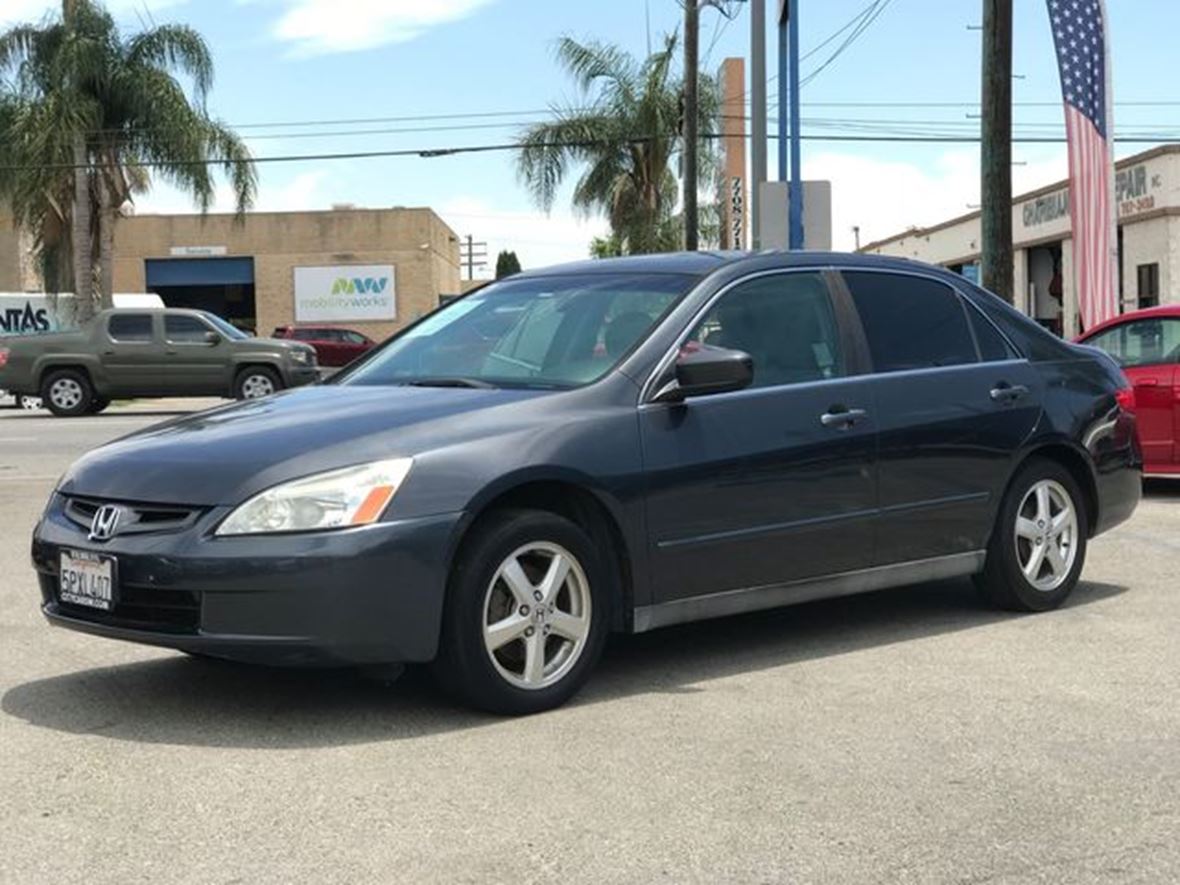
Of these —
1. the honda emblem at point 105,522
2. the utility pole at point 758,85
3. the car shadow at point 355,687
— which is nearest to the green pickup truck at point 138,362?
the utility pole at point 758,85

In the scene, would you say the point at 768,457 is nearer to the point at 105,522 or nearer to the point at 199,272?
the point at 105,522

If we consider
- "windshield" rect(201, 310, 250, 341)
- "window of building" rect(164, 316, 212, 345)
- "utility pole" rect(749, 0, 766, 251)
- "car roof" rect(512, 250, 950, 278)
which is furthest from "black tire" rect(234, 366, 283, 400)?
"car roof" rect(512, 250, 950, 278)

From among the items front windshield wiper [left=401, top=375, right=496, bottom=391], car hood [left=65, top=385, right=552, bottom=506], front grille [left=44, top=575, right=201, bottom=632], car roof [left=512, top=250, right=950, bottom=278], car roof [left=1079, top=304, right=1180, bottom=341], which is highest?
car roof [left=512, top=250, right=950, bottom=278]

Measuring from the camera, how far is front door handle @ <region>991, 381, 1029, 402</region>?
21.8ft

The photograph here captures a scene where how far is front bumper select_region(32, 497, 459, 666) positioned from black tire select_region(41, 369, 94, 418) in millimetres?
20176

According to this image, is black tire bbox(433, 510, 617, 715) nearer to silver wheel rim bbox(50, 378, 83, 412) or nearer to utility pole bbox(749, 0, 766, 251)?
utility pole bbox(749, 0, 766, 251)

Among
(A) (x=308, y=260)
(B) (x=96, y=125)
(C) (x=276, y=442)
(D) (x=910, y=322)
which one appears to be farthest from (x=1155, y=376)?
(A) (x=308, y=260)

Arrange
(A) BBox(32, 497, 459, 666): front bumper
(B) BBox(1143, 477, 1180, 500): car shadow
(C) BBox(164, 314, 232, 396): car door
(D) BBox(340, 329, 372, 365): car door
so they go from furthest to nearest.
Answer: (D) BBox(340, 329, 372, 365): car door, (C) BBox(164, 314, 232, 396): car door, (B) BBox(1143, 477, 1180, 500): car shadow, (A) BBox(32, 497, 459, 666): front bumper

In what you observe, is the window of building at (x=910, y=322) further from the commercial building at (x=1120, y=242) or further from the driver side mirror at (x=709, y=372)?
the commercial building at (x=1120, y=242)

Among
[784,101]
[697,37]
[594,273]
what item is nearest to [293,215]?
[697,37]

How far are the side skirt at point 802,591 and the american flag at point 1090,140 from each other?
11.0 m

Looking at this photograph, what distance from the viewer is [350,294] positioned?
2128 inches

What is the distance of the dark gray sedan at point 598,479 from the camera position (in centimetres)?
475

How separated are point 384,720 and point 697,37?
25.6 metres
